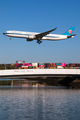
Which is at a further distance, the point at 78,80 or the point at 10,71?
the point at 78,80

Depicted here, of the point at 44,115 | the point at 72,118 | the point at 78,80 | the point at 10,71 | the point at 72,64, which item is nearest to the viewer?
the point at 72,118

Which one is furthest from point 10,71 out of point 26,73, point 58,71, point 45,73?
point 58,71

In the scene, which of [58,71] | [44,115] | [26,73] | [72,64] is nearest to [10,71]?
[26,73]

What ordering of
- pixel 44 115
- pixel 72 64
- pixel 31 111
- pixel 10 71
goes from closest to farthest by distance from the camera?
1. pixel 44 115
2. pixel 31 111
3. pixel 10 71
4. pixel 72 64

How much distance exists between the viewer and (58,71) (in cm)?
8356

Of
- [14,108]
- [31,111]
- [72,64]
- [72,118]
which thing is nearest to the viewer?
[72,118]

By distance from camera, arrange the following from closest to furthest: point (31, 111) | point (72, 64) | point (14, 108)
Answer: point (31, 111) < point (14, 108) < point (72, 64)

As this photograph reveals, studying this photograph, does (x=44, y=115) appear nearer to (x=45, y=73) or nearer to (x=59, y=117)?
(x=59, y=117)

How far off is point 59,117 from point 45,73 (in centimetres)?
4943

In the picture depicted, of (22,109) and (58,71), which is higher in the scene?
(58,71)

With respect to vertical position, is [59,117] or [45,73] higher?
[45,73]

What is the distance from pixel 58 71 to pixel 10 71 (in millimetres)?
20106

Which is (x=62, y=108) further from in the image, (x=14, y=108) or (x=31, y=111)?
(x=14, y=108)

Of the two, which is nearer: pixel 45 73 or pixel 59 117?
pixel 59 117
